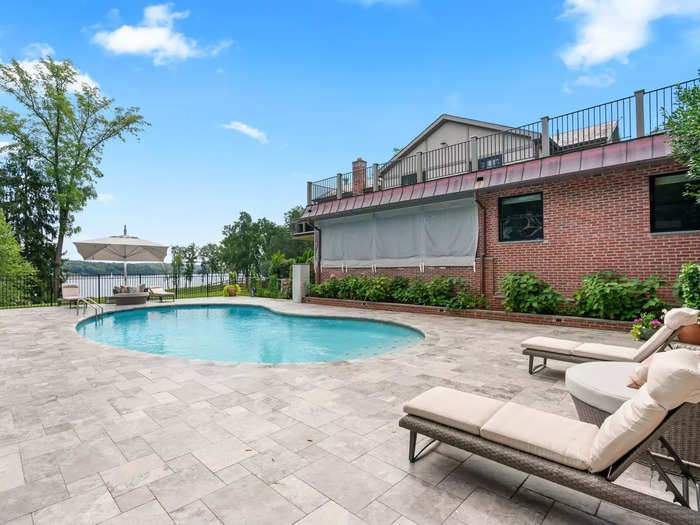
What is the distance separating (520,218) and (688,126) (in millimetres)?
4254

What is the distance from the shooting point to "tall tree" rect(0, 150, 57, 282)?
1945cm

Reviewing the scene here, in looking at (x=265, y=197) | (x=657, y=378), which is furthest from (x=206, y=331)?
(x=265, y=197)

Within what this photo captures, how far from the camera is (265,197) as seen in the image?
3219cm

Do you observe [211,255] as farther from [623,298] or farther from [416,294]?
[623,298]

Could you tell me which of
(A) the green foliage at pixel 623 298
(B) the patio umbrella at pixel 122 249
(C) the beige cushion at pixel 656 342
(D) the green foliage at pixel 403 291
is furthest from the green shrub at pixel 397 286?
(B) the patio umbrella at pixel 122 249

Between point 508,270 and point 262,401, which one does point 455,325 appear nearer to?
point 508,270

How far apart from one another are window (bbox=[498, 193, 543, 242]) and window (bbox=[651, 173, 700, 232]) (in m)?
2.19

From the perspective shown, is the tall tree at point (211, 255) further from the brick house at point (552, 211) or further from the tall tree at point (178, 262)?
the brick house at point (552, 211)

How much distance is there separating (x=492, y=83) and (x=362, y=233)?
853 cm

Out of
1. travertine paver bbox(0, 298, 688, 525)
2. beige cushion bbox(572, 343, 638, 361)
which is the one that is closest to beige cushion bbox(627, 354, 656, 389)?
travertine paver bbox(0, 298, 688, 525)

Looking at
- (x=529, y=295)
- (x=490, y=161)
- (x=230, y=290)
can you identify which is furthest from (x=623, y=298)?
(x=230, y=290)

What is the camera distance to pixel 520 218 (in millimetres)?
9070

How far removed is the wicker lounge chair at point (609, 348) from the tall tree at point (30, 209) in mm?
25387

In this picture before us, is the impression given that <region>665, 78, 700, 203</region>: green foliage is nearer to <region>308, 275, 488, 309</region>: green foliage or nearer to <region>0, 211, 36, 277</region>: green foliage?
<region>308, 275, 488, 309</region>: green foliage
